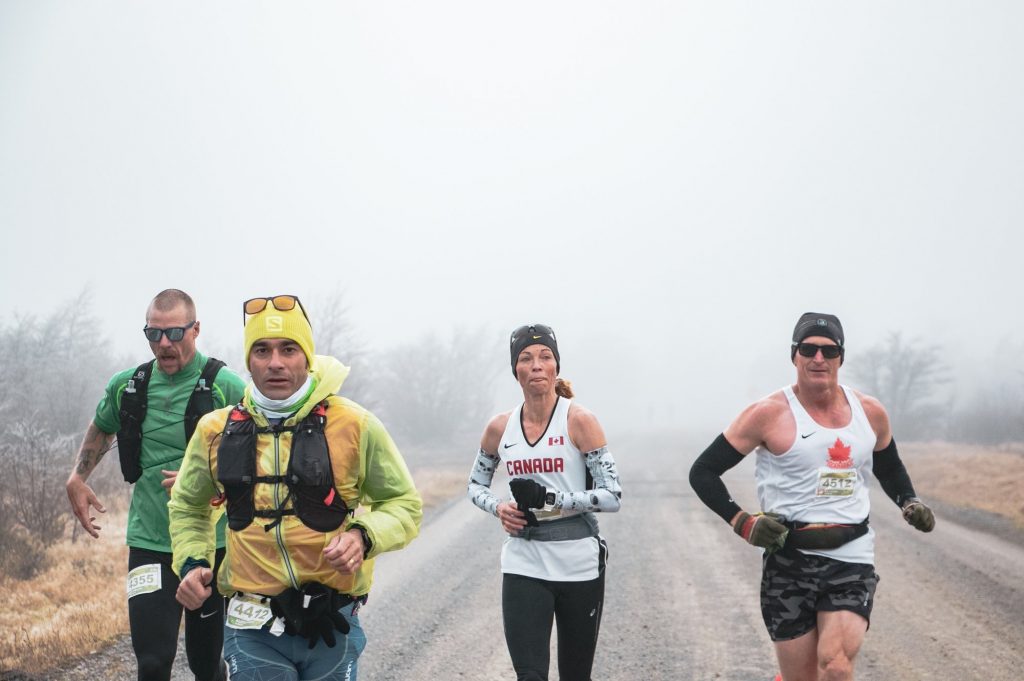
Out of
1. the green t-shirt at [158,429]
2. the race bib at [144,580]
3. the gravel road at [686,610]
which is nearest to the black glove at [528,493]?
the green t-shirt at [158,429]

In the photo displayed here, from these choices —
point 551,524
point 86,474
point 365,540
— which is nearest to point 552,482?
point 551,524

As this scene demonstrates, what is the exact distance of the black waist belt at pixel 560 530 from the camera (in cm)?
405

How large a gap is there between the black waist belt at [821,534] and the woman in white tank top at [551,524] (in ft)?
2.80

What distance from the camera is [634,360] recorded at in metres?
115

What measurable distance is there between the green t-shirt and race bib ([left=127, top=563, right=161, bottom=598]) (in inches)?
4.6

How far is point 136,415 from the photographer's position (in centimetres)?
413

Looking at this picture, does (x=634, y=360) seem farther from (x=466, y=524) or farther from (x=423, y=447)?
(x=466, y=524)

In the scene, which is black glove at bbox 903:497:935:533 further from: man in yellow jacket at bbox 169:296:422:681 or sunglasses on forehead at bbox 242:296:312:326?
sunglasses on forehead at bbox 242:296:312:326

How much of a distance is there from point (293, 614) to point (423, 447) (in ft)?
93.5

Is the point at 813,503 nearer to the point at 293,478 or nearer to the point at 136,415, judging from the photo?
the point at 293,478

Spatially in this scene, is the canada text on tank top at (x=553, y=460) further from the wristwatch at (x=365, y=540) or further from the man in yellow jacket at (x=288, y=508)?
the wristwatch at (x=365, y=540)

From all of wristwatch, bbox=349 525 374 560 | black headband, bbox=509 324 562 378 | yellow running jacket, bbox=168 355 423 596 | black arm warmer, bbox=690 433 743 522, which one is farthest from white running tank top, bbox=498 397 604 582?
wristwatch, bbox=349 525 374 560

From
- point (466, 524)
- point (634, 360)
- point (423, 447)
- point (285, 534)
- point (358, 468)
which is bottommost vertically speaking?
point (634, 360)

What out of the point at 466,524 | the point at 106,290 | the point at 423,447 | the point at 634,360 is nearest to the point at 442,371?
the point at 423,447
